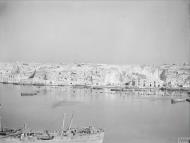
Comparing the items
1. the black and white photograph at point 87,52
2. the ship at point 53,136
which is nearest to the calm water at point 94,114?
the black and white photograph at point 87,52

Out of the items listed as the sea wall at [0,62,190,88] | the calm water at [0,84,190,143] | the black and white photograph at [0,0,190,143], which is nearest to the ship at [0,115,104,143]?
the black and white photograph at [0,0,190,143]

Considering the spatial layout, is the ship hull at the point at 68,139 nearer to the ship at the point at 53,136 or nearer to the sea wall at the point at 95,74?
the ship at the point at 53,136

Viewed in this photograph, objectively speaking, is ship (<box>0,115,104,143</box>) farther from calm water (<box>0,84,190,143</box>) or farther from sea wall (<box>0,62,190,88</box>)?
sea wall (<box>0,62,190,88</box>)

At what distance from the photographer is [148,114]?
3.70 m

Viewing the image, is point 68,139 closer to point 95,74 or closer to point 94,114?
point 94,114

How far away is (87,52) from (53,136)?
114cm

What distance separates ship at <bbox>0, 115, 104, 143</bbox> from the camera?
2719 millimetres

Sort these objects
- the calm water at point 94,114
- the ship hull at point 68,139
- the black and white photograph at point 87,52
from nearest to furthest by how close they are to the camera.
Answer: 1. the ship hull at point 68,139
2. the black and white photograph at point 87,52
3. the calm water at point 94,114

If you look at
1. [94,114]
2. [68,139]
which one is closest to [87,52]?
[94,114]

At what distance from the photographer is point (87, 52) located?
114 inches

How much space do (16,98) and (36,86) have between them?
47 cm

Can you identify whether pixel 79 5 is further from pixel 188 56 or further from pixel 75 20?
pixel 188 56

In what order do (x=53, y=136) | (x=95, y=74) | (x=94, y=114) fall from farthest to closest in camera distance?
(x=94, y=114), (x=95, y=74), (x=53, y=136)

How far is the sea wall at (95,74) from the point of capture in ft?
9.66
